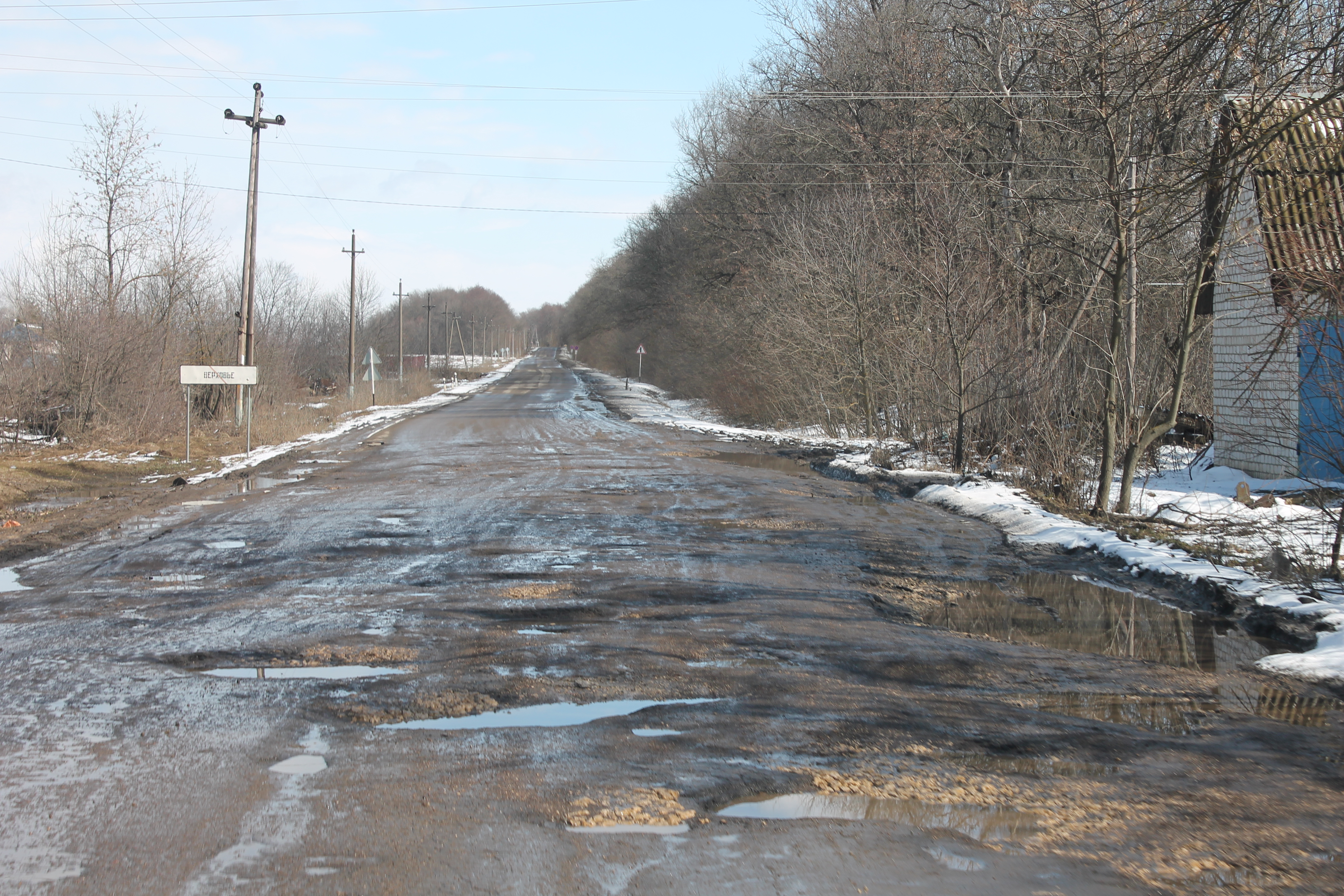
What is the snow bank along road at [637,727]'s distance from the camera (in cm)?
373

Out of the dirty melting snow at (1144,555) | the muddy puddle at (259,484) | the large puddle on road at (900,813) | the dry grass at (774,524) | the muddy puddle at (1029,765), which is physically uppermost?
the dirty melting snow at (1144,555)

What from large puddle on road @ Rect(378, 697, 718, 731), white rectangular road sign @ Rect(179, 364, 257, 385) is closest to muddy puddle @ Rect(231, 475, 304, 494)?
white rectangular road sign @ Rect(179, 364, 257, 385)

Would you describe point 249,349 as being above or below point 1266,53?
A: below

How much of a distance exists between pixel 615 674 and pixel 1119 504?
9141 millimetres

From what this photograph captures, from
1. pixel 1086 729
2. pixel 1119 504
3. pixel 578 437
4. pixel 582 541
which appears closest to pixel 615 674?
pixel 1086 729

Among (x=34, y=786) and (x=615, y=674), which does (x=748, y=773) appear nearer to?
(x=615, y=674)

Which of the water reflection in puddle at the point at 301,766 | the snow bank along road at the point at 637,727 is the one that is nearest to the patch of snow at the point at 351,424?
the snow bank along road at the point at 637,727

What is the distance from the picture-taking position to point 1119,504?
12930 millimetres

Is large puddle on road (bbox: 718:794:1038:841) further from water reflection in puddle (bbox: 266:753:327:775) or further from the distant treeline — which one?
the distant treeline

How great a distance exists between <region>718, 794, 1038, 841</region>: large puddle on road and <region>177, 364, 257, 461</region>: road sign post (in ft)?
57.0

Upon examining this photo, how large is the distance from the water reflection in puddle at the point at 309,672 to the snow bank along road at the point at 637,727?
3cm

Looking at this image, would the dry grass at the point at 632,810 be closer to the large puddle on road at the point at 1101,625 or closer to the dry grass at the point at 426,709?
the dry grass at the point at 426,709

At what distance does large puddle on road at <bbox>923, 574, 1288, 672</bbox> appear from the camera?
7.09 m

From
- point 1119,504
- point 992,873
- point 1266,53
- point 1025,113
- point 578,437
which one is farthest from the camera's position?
point 578,437
